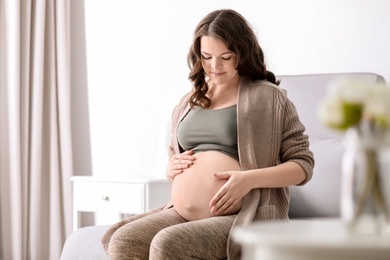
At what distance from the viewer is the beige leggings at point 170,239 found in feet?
5.84

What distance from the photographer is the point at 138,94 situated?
3.85 metres

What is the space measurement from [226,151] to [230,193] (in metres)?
0.18

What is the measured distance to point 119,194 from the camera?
3324 millimetres

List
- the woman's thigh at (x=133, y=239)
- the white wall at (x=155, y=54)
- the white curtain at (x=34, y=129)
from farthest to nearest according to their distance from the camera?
the white curtain at (x=34, y=129) < the white wall at (x=155, y=54) < the woman's thigh at (x=133, y=239)

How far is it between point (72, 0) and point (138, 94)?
0.66 metres

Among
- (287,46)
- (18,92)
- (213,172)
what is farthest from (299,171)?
(18,92)

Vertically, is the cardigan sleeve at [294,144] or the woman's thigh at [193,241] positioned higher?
the cardigan sleeve at [294,144]

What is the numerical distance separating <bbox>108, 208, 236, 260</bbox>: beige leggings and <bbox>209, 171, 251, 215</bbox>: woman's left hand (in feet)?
0.11

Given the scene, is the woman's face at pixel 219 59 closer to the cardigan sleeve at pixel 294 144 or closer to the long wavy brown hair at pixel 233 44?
the long wavy brown hair at pixel 233 44

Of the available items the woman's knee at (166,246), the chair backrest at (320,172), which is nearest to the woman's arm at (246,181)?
the woman's knee at (166,246)

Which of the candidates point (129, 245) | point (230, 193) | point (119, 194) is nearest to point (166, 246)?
point (129, 245)

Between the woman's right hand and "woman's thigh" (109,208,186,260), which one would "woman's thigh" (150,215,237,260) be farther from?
the woman's right hand

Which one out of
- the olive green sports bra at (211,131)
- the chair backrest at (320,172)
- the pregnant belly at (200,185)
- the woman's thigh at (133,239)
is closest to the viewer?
the woman's thigh at (133,239)

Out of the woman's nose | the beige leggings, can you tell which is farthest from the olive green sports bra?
the beige leggings
